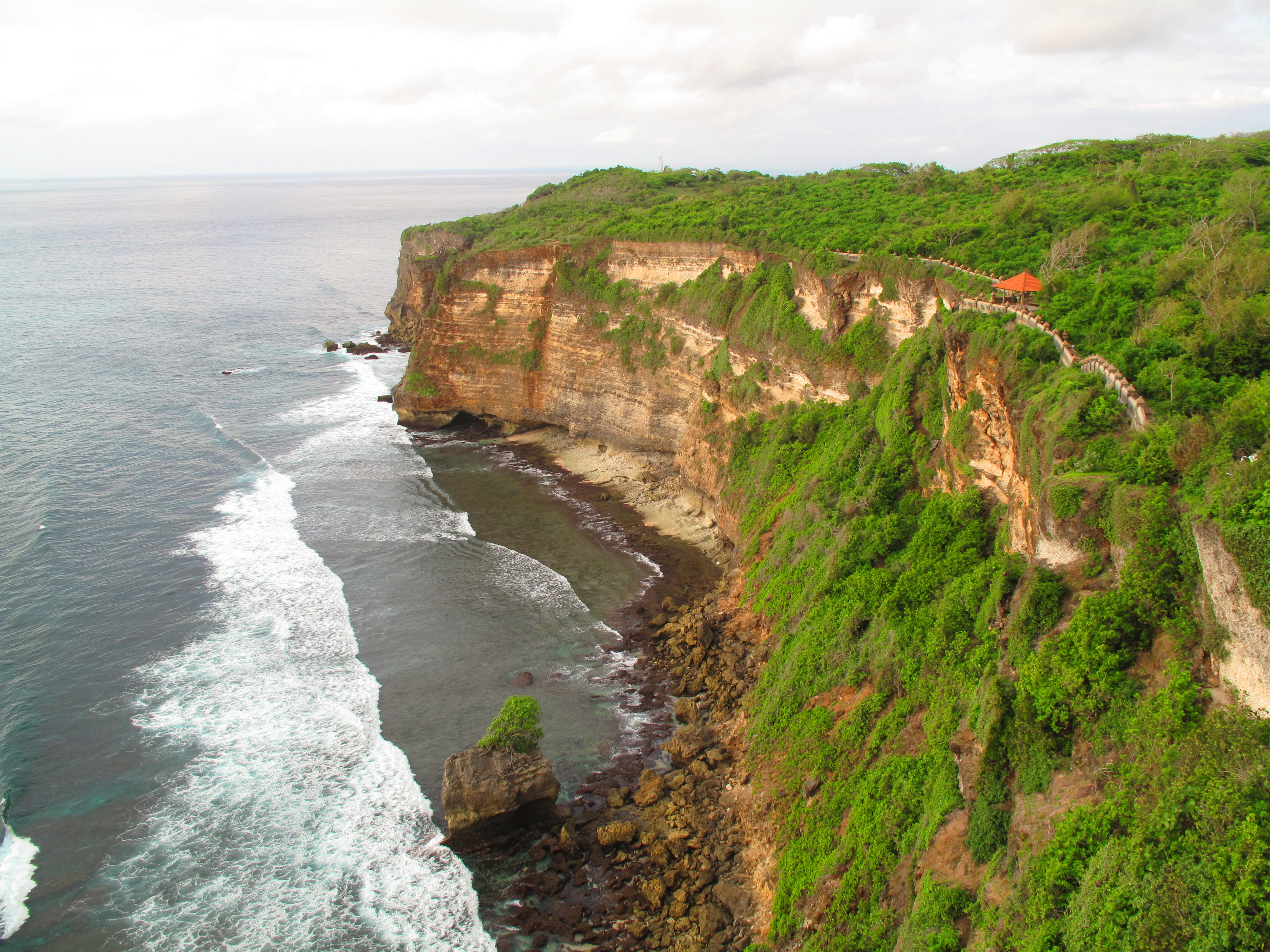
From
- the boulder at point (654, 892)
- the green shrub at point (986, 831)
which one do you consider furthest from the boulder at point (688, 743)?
the green shrub at point (986, 831)

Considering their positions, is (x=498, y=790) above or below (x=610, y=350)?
below

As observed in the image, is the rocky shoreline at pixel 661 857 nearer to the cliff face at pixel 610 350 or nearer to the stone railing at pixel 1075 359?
the stone railing at pixel 1075 359

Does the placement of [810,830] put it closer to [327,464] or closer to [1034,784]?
[1034,784]

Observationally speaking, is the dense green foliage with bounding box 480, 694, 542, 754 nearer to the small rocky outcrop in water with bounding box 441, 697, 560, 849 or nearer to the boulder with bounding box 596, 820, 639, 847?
the small rocky outcrop in water with bounding box 441, 697, 560, 849

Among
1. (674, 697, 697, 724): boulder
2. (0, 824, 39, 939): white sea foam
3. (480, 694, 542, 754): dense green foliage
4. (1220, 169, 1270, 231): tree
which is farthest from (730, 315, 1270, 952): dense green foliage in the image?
(0, 824, 39, 939): white sea foam

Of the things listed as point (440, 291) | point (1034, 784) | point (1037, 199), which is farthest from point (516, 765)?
point (440, 291)

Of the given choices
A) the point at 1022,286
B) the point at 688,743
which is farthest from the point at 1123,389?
the point at 688,743

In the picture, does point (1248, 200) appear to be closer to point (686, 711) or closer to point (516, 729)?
point (686, 711)
